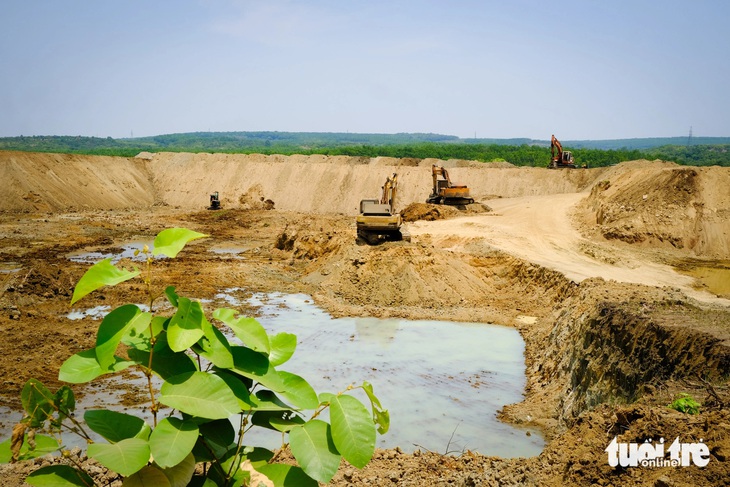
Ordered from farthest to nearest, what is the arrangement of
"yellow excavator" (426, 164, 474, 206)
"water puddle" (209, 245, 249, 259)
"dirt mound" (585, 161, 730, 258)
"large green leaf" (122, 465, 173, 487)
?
1. "yellow excavator" (426, 164, 474, 206)
2. "water puddle" (209, 245, 249, 259)
3. "dirt mound" (585, 161, 730, 258)
4. "large green leaf" (122, 465, 173, 487)

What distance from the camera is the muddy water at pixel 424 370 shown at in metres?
10.1

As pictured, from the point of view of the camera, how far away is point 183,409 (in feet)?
5.20

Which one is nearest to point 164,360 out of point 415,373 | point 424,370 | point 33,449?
point 33,449

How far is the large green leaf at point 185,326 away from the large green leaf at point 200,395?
0.34 feet

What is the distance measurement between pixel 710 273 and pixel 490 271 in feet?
25.7

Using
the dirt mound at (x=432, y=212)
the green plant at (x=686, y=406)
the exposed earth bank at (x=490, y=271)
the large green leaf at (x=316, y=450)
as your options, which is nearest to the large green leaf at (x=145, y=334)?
the large green leaf at (x=316, y=450)

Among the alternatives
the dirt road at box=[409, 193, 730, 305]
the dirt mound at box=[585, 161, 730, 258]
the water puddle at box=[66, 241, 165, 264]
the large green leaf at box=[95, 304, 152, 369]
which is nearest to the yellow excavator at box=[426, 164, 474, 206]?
the dirt road at box=[409, 193, 730, 305]

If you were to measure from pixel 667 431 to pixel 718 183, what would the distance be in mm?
26756

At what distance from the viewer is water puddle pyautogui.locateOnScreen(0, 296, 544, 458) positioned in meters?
10.0

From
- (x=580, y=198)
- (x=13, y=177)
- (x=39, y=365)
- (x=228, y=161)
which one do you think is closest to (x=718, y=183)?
(x=580, y=198)

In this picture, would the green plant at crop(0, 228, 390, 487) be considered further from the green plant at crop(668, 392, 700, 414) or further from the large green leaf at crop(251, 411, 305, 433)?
the green plant at crop(668, 392, 700, 414)

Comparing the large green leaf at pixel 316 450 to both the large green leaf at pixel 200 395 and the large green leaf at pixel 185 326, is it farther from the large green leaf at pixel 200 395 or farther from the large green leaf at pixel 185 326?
the large green leaf at pixel 185 326

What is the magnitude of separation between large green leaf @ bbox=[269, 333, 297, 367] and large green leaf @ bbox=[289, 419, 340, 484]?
0.79 feet

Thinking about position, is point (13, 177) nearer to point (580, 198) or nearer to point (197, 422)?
point (580, 198)
